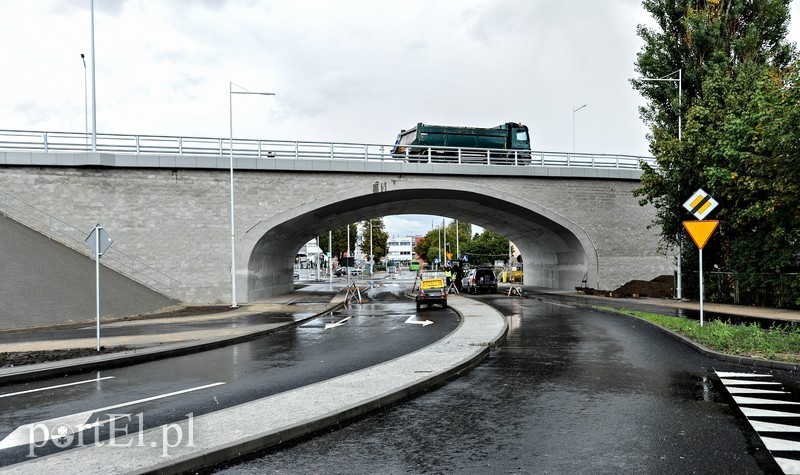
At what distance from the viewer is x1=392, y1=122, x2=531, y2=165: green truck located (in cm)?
3272

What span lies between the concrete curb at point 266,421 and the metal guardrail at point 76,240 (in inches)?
754

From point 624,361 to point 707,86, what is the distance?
18092mm

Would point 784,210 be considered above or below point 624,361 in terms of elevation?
above

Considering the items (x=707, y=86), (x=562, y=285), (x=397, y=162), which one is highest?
(x=707, y=86)

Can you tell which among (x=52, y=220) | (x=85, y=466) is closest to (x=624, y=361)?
(x=85, y=466)

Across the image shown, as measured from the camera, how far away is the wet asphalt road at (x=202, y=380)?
6820 millimetres

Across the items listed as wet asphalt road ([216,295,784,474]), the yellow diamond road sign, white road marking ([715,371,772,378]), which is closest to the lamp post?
the yellow diamond road sign

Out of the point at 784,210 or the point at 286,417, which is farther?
the point at 784,210

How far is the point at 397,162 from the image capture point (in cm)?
2930

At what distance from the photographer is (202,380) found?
9.09 metres

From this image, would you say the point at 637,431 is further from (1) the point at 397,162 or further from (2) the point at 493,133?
(2) the point at 493,133

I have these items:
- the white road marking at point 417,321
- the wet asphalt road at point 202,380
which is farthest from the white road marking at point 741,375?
the white road marking at point 417,321

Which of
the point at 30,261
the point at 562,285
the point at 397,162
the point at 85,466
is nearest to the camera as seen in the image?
the point at 85,466

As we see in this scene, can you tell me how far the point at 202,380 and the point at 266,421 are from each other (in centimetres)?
363
